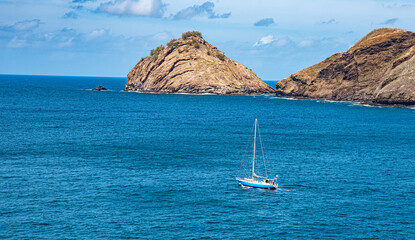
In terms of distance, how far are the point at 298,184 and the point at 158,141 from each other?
43150mm

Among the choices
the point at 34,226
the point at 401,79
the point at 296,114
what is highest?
the point at 401,79

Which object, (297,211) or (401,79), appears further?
(401,79)

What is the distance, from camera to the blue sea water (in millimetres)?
54375

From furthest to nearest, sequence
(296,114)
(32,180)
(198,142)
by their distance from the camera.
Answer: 1. (296,114)
2. (198,142)
3. (32,180)

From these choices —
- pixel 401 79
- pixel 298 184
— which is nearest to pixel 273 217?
pixel 298 184

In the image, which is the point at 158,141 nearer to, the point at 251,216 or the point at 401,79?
the point at 251,216

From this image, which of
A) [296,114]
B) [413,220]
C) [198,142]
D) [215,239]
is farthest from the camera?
[296,114]

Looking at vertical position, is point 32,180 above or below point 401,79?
below

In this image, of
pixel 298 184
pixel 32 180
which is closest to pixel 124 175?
pixel 32 180

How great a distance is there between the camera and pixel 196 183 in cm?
7094

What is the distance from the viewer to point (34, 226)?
5369cm

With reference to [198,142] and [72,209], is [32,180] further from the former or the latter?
[198,142]

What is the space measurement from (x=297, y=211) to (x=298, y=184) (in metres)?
11.8

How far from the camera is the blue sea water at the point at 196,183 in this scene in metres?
54.4
